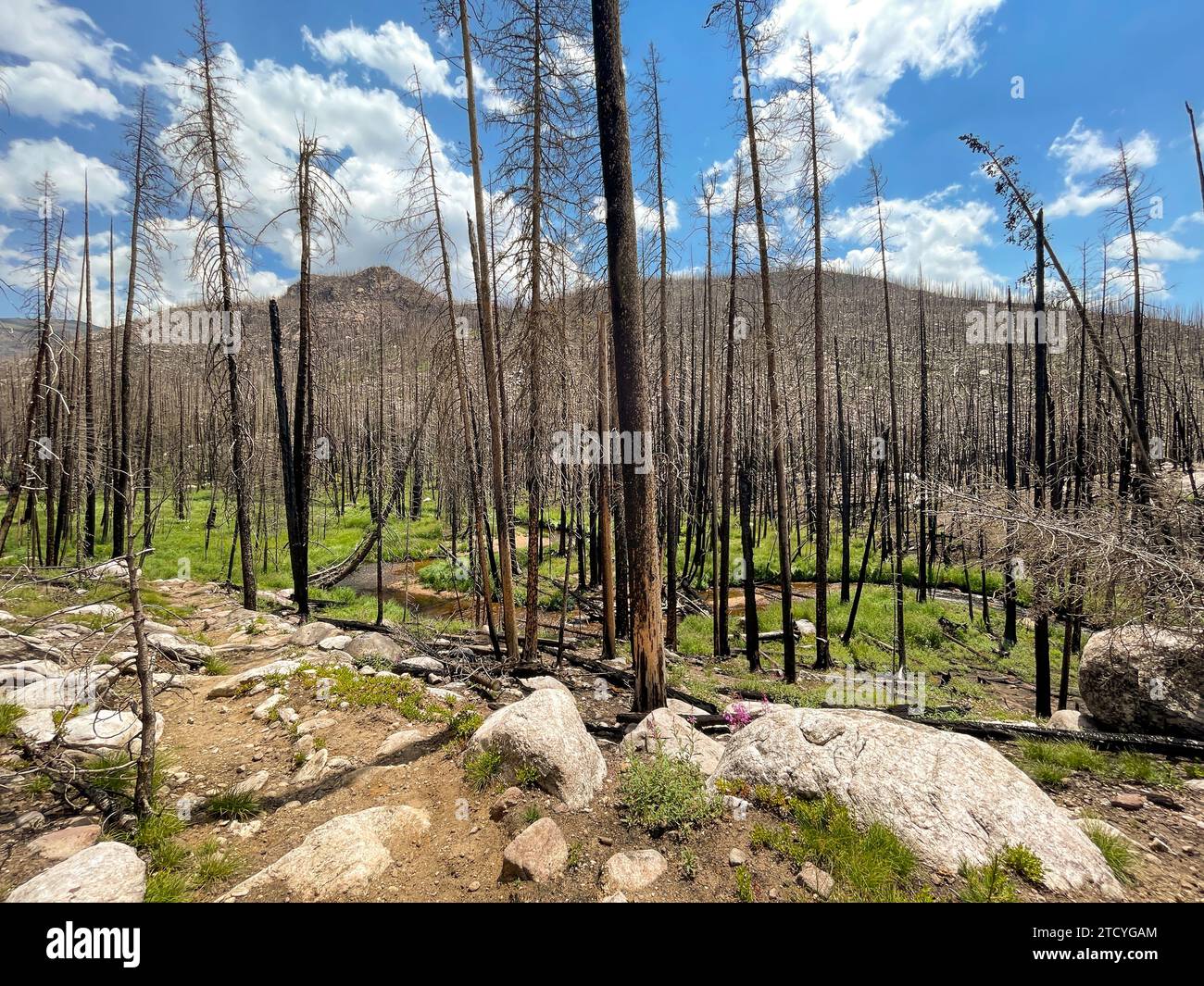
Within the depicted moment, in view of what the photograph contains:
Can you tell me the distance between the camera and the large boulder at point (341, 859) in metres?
3.00

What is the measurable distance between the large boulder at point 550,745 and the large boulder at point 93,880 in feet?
7.79

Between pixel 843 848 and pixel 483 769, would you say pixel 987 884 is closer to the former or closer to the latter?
pixel 843 848

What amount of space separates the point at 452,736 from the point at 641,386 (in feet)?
14.5

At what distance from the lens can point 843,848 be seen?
3098 millimetres

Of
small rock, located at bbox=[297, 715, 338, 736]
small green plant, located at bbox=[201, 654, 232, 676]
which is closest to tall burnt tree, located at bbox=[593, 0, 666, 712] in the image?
small rock, located at bbox=[297, 715, 338, 736]

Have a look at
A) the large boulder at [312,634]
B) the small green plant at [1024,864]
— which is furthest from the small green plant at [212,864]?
the large boulder at [312,634]

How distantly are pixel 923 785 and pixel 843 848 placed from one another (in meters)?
0.87

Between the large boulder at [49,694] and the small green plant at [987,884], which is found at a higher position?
the large boulder at [49,694]

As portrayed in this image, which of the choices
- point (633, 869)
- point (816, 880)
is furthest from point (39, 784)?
point (816, 880)

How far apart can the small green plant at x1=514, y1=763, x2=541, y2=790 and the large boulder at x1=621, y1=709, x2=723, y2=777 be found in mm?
959

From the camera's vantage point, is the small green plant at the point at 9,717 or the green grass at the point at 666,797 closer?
the green grass at the point at 666,797

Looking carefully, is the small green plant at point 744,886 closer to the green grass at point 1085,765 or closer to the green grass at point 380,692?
the green grass at point 380,692
